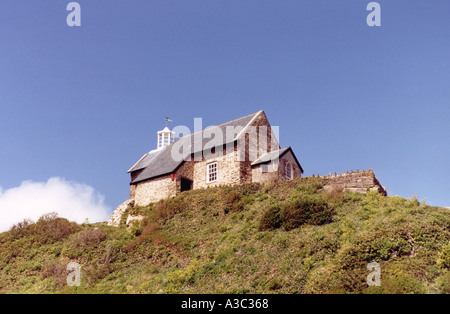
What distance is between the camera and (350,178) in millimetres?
23891

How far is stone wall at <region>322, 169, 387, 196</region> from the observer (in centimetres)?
2300

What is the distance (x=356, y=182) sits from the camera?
23562mm

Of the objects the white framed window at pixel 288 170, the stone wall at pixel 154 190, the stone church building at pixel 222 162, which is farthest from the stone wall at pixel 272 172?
the stone wall at pixel 154 190

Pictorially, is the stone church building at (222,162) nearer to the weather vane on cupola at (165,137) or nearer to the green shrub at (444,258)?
the weather vane on cupola at (165,137)

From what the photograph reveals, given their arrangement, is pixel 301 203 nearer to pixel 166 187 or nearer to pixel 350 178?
pixel 350 178

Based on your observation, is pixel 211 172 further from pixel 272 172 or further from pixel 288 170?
pixel 288 170

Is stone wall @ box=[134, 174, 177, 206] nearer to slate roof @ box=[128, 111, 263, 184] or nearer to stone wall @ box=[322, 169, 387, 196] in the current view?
slate roof @ box=[128, 111, 263, 184]

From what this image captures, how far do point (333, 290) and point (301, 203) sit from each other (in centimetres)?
850

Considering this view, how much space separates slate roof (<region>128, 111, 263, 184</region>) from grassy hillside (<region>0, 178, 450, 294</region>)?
15.7 ft

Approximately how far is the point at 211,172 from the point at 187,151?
449 centimetres

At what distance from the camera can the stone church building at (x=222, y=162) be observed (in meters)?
32.3

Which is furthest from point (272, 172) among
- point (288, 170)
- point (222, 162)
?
point (222, 162)
